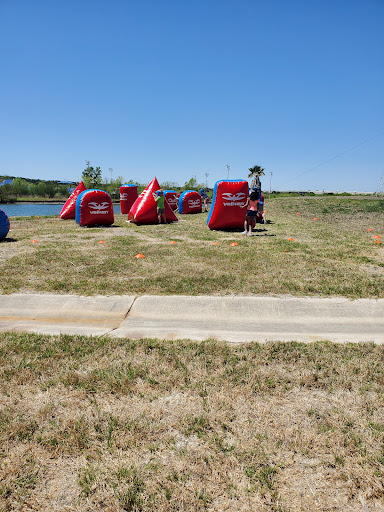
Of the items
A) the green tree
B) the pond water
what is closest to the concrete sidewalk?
the pond water

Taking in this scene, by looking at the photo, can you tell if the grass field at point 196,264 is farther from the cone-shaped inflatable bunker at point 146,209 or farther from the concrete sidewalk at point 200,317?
the cone-shaped inflatable bunker at point 146,209

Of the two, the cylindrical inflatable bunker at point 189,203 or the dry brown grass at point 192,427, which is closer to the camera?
the dry brown grass at point 192,427

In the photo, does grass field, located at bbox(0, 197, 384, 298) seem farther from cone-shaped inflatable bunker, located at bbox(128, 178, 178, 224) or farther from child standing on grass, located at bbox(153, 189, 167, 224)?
child standing on grass, located at bbox(153, 189, 167, 224)

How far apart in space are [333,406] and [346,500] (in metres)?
0.81

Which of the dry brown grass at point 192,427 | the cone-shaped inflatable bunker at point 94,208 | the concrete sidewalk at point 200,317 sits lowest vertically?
the dry brown grass at point 192,427

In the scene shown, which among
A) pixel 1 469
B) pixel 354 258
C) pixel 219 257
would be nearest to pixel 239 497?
pixel 1 469

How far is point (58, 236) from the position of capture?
1170 centimetres

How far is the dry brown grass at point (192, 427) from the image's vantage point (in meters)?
1.86

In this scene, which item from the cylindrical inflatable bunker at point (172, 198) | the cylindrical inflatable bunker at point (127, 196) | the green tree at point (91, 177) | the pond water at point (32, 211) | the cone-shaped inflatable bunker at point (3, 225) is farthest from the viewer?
the green tree at point (91, 177)

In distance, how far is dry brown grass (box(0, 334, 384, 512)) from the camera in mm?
1857

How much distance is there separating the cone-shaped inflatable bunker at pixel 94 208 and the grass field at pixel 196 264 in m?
2.90

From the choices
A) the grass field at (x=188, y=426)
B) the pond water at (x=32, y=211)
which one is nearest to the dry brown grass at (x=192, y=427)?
the grass field at (x=188, y=426)

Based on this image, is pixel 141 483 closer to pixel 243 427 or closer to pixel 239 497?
pixel 239 497

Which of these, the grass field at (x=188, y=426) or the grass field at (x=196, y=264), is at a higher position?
the grass field at (x=196, y=264)
